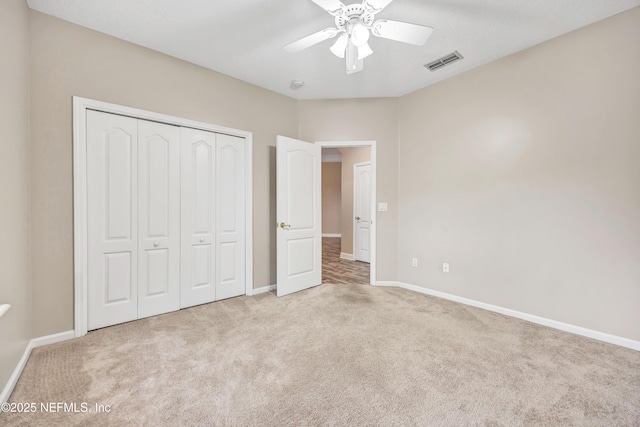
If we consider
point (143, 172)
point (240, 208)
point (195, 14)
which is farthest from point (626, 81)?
point (143, 172)

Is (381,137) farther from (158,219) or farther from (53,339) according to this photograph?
(53,339)

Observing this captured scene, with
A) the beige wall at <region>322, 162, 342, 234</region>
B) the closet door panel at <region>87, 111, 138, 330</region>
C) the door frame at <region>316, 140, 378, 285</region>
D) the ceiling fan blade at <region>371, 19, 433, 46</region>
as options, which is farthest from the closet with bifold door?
the beige wall at <region>322, 162, 342, 234</region>

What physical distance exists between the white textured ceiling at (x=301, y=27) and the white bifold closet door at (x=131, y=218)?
806mm

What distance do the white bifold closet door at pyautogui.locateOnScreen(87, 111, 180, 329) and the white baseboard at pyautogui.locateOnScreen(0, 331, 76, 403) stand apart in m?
0.18

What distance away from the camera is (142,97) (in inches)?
107

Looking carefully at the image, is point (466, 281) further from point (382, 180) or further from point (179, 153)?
point (179, 153)

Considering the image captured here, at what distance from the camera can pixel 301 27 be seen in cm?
241

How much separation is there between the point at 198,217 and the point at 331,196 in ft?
23.1

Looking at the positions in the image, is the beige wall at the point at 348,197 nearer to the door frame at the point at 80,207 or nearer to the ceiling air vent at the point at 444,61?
the ceiling air vent at the point at 444,61

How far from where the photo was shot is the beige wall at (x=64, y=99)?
222 cm

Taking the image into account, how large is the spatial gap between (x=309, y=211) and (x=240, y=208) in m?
0.93

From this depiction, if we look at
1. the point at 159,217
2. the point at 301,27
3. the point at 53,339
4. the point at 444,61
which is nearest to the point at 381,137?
the point at 444,61

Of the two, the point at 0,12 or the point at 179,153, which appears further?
the point at 179,153

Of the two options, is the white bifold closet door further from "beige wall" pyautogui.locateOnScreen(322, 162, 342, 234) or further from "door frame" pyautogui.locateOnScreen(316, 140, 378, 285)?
"beige wall" pyautogui.locateOnScreen(322, 162, 342, 234)
